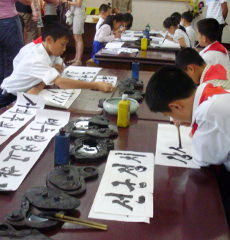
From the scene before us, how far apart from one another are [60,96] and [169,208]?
1144 millimetres

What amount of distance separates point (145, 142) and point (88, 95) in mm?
721

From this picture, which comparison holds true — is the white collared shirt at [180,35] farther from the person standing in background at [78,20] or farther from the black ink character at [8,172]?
the black ink character at [8,172]

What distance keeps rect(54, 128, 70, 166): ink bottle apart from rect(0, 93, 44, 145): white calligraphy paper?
32 centimetres

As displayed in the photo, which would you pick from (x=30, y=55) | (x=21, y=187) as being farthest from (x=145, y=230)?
(x=30, y=55)

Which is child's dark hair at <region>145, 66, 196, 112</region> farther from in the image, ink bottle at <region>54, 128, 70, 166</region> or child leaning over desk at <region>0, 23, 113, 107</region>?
child leaning over desk at <region>0, 23, 113, 107</region>

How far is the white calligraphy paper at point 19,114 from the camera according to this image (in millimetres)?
1540

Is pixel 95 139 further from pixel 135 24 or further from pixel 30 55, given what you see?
pixel 135 24

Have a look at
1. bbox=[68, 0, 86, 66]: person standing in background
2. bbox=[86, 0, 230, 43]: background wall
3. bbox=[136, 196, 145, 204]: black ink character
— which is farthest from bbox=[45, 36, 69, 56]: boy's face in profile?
bbox=[86, 0, 230, 43]: background wall

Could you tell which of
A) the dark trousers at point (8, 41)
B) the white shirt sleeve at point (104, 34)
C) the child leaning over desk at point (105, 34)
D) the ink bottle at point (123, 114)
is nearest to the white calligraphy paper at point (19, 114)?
the ink bottle at point (123, 114)

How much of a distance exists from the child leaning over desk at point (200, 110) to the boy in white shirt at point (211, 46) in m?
1.52

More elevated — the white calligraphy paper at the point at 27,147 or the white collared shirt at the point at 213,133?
the white collared shirt at the point at 213,133

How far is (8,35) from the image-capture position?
294 cm

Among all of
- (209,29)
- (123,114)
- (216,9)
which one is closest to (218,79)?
(123,114)

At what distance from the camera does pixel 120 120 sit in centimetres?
164
